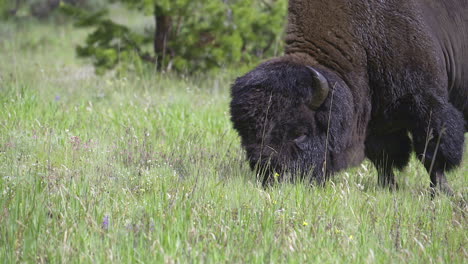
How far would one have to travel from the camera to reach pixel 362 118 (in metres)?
5.05

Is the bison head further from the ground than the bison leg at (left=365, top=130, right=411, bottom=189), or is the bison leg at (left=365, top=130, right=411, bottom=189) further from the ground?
the bison head

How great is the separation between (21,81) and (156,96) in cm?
A: 164

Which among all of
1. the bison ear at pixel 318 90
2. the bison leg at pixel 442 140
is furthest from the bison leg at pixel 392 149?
the bison ear at pixel 318 90

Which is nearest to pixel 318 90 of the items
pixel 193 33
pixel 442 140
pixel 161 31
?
pixel 442 140

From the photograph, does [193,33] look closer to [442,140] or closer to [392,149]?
[392,149]

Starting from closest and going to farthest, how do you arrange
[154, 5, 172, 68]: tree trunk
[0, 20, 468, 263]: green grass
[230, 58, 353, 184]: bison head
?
1. [0, 20, 468, 263]: green grass
2. [230, 58, 353, 184]: bison head
3. [154, 5, 172, 68]: tree trunk

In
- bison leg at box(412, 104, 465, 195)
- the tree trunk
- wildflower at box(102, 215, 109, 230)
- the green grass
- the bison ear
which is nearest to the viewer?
the green grass

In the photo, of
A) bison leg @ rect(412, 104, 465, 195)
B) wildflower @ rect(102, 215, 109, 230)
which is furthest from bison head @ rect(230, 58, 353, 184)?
wildflower @ rect(102, 215, 109, 230)

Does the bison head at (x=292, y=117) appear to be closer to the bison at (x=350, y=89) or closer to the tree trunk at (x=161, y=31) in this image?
the bison at (x=350, y=89)

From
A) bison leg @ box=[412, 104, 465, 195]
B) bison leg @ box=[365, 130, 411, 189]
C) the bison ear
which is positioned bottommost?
bison leg @ box=[365, 130, 411, 189]

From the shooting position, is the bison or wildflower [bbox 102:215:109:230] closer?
wildflower [bbox 102:215:109:230]

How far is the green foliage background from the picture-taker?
8789mm

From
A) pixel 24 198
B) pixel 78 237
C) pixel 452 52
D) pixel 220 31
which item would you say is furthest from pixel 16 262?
pixel 220 31

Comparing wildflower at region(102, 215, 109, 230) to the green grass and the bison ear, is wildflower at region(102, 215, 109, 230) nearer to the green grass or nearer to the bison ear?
the green grass
